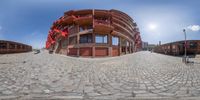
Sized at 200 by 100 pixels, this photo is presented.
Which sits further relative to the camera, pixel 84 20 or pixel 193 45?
pixel 193 45

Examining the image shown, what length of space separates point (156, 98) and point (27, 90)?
4.44 meters

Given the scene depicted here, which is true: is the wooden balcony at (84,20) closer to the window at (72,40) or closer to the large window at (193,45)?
the window at (72,40)

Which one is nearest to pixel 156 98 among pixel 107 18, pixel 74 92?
pixel 74 92

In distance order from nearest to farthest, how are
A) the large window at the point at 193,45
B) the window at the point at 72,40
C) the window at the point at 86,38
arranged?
the window at the point at 86,38
the window at the point at 72,40
the large window at the point at 193,45

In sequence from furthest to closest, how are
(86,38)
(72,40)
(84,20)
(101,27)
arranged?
(72,40) < (86,38) < (84,20) < (101,27)

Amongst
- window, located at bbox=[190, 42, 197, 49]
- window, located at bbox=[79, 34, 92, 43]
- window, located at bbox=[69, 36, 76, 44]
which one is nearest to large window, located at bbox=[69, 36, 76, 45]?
window, located at bbox=[69, 36, 76, 44]

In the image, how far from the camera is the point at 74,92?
16.2 feet

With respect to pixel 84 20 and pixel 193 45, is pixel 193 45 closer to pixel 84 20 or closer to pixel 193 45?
pixel 193 45

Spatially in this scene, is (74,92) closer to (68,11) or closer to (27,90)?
(27,90)

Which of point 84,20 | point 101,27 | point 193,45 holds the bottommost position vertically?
point 193,45

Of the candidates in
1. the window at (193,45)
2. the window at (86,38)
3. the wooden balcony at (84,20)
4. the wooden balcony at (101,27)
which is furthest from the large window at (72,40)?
the window at (193,45)

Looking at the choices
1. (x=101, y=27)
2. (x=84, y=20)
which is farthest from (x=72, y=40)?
(x=101, y=27)

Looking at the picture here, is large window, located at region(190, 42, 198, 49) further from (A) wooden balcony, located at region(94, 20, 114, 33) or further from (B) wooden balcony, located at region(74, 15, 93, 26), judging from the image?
(B) wooden balcony, located at region(74, 15, 93, 26)

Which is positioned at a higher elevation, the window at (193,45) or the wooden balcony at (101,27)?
the wooden balcony at (101,27)
